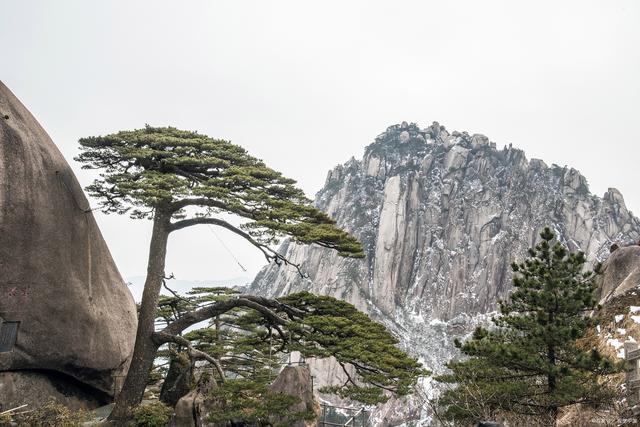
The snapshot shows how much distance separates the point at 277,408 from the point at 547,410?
7.91 meters

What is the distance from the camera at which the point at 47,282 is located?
14195 millimetres

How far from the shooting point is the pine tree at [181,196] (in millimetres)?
14695

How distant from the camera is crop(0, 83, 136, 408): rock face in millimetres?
13453

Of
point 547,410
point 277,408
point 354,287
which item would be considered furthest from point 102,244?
point 354,287

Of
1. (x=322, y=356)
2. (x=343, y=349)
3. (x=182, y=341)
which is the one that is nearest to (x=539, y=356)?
(x=343, y=349)

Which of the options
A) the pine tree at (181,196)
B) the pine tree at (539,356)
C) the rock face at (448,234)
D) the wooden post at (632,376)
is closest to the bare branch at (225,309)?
the pine tree at (181,196)

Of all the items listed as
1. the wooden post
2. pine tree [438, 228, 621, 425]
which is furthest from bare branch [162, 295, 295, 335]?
the wooden post

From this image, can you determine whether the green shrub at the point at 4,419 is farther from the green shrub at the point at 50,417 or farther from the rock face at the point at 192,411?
the rock face at the point at 192,411

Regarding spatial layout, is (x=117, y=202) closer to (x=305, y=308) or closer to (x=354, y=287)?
(x=305, y=308)

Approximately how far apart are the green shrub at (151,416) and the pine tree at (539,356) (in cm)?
776

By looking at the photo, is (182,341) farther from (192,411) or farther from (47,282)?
(47,282)

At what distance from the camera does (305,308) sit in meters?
16.3

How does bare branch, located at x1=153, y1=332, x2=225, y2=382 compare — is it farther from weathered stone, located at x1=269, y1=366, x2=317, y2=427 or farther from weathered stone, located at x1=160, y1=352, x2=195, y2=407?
weathered stone, located at x1=269, y1=366, x2=317, y2=427

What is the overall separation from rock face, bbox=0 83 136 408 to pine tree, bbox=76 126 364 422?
47.4 inches
